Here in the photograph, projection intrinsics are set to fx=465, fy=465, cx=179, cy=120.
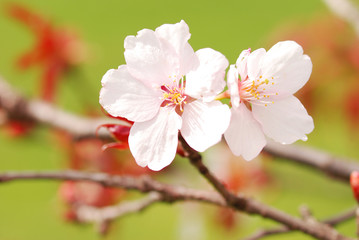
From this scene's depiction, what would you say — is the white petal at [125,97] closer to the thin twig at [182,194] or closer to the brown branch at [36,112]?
the thin twig at [182,194]

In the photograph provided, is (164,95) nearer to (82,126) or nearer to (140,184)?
(140,184)

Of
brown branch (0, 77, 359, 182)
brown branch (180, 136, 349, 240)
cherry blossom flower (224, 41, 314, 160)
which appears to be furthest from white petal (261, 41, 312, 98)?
brown branch (0, 77, 359, 182)

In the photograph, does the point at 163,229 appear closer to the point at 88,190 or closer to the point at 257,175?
the point at 257,175

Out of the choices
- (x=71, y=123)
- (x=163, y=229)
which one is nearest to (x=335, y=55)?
(x=71, y=123)

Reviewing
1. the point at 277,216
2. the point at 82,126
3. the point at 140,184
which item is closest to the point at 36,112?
the point at 82,126

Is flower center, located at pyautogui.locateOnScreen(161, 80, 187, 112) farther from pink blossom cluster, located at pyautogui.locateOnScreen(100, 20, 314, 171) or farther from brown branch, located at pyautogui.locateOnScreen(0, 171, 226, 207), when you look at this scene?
brown branch, located at pyautogui.locateOnScreen(0, 171, 226, 207)
